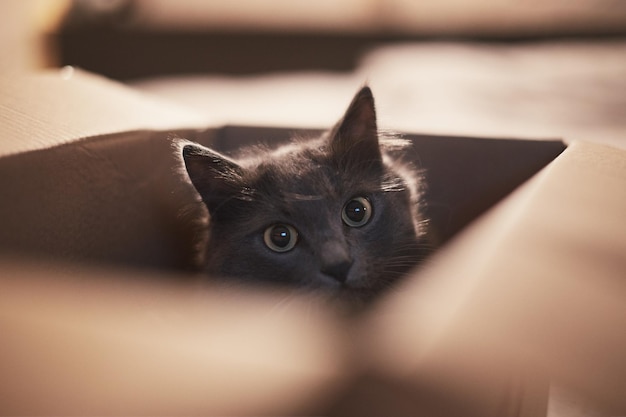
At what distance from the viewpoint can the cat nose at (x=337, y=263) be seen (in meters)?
1.09

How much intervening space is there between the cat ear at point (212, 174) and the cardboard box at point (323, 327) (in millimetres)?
243

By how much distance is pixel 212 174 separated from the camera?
125 cm

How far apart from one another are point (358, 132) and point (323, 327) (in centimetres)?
75

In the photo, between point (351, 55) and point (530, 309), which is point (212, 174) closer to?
point (530, 309)

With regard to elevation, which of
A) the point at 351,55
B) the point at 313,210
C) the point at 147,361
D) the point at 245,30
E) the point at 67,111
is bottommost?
the point at 147,361

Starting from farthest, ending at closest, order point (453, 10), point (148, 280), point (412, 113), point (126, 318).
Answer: point (453, 10), point (412, 113), point (148, 280), point (126, 318)

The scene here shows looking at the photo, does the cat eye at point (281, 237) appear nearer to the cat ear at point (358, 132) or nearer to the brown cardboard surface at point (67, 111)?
the cat ear at point (358, 132)

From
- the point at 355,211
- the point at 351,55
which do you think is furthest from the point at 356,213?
the point at 351,55

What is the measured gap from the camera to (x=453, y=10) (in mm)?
3973

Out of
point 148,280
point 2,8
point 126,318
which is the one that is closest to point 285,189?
point 148,280

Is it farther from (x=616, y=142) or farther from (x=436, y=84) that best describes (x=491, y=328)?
(x=436, y=84)

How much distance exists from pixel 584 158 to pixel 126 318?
0.94m

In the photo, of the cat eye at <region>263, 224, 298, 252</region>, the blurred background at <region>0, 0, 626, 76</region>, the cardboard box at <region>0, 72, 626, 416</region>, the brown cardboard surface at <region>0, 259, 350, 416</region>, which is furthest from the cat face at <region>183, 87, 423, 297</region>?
the blurred background at <region>0, 0, 626, 76</region>

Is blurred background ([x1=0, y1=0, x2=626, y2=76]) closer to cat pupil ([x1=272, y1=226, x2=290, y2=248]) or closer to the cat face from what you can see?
the cat face
